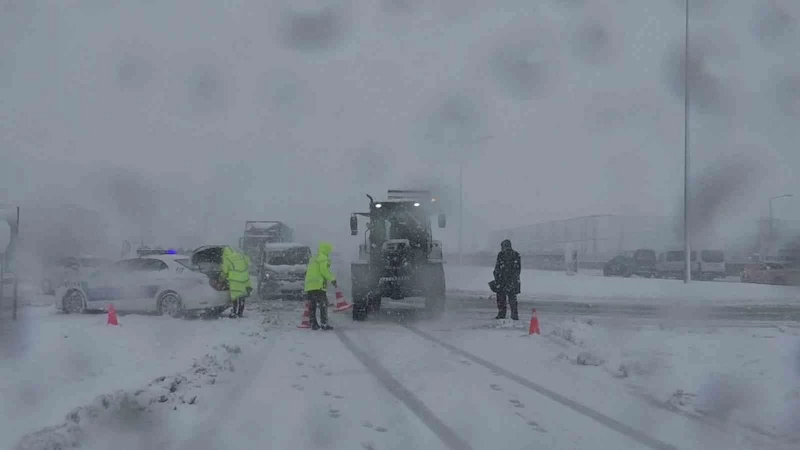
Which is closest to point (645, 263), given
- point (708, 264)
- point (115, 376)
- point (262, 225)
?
point (708, 264)

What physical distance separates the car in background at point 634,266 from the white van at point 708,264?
231 cm

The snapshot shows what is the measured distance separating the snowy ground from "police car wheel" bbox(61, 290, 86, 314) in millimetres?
3015

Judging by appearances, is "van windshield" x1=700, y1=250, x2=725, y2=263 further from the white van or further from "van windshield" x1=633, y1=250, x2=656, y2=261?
"van windshield" x1=633, y1=250, x2=656, y2=261

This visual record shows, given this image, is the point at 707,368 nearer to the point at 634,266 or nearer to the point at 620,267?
the point at 620,267

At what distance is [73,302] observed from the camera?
1828cm

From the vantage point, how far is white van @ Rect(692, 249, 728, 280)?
4530 centimetres

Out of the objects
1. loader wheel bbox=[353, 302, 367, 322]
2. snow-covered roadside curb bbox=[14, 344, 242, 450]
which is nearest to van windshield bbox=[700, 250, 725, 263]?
loader wheel bbox=[353, 302, 367, 322]

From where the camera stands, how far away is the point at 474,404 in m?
8.32

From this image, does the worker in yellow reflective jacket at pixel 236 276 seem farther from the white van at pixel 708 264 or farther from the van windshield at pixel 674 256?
the white van at pixel 708 264

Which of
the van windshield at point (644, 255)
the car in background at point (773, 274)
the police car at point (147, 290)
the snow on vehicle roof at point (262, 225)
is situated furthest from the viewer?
the snow on vehicle roof at point (262, 225)

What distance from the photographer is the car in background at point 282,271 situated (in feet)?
80.8

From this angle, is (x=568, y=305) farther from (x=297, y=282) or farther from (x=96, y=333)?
(x=96, y=333)

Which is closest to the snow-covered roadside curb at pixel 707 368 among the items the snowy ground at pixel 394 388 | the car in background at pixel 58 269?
the snowy ground at pixel 394 388

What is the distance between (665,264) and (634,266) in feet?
5.70
